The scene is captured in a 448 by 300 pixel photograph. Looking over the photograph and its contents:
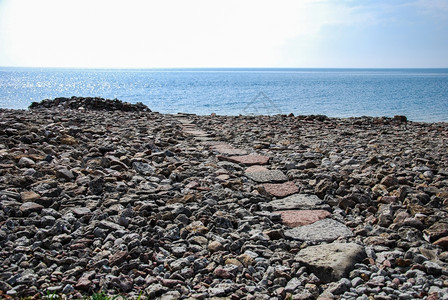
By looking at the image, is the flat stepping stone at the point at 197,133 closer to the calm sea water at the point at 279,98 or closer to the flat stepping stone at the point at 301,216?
the flat stepping stone at the point at 301,216

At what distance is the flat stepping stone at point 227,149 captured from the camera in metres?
6.26

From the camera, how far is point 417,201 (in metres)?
3.71

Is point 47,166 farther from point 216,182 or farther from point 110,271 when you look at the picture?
point 110,271

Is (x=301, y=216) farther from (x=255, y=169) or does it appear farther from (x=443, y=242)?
(x=255, y=169)

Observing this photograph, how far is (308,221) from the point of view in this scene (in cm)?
346

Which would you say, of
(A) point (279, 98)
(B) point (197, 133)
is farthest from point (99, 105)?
(A) point (279, 98)

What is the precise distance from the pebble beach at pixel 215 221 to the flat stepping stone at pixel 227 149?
0.09 m

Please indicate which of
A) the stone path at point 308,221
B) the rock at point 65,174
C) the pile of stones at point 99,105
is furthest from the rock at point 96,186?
the pile of stones at point 99,105

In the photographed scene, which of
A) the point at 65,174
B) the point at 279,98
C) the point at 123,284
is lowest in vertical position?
the point at 279,98

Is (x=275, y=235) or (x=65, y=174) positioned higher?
(x=65, y=174)

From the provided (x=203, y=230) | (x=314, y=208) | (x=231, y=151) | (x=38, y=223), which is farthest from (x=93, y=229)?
(x=231, y=151)

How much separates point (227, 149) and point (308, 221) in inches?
127

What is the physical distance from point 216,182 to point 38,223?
1963mm

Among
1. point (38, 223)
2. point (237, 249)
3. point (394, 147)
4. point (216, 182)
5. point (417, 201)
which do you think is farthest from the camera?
point (394, 147)
